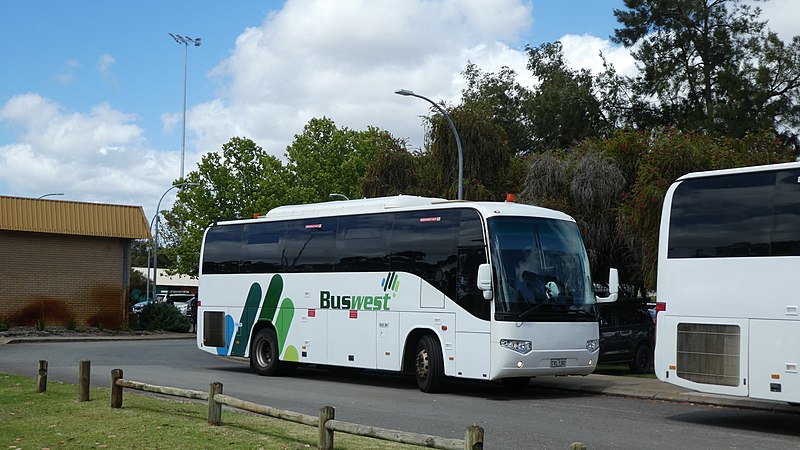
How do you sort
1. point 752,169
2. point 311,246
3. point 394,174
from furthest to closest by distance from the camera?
point 394,174, point 311,246, point 752,169

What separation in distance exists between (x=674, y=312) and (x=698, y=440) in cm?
224

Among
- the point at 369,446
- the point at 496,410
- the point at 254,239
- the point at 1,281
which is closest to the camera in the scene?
the point at 369,446

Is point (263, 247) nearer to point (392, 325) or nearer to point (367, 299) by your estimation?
point (367, 299)

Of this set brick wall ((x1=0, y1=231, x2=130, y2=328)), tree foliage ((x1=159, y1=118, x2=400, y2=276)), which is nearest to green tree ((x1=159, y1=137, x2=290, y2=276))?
tree foliage ((x1=159, y1=118, x2=400, y2=276))

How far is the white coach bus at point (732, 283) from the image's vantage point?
42.4ft

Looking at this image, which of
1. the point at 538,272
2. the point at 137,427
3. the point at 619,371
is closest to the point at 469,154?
the point at 619,371

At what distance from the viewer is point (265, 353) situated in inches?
889

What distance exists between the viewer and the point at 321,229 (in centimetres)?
2102

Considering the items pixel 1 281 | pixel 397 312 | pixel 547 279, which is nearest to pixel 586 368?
pixel 547 279

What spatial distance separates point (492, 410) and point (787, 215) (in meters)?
5.53

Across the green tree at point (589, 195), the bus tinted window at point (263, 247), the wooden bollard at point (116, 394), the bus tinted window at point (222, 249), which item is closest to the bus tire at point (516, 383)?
the bus tinted window at point (263, 247)

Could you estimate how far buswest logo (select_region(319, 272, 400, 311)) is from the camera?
1917cm

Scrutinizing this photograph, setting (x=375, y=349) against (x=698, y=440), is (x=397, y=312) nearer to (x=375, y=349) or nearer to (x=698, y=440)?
(x=375, y=349)

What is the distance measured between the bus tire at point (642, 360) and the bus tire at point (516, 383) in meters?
4.46
